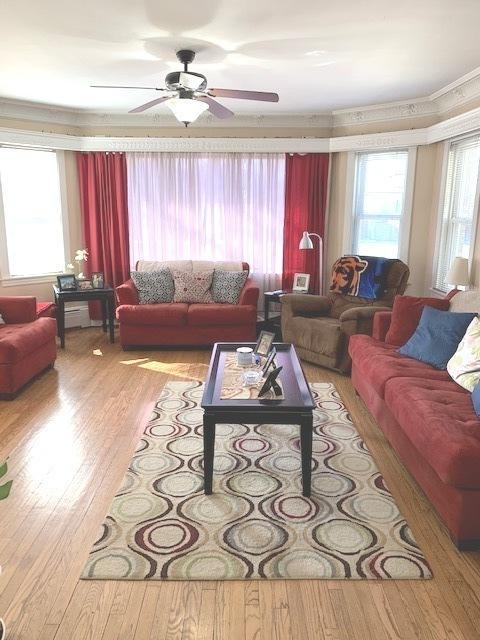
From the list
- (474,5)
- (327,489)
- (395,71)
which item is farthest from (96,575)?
(395,71)

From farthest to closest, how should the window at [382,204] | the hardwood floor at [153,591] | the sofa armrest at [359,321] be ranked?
the window at [382,204], the sofa armrest at [359,321], the hardwood floor at [153,591]

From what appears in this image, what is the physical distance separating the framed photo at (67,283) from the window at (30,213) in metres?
0.52

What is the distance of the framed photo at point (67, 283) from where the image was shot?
207 inches

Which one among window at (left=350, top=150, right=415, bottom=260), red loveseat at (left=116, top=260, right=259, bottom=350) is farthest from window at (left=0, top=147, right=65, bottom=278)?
window at (left=350, top=150, right=415, bottom=260)

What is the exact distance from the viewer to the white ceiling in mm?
2648

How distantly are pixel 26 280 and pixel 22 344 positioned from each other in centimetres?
193

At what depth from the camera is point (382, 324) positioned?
12.7 feet

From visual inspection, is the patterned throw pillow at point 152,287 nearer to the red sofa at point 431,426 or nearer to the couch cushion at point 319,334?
the couch cushion at point 319,334

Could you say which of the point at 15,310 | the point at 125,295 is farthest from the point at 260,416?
the point at 125,295

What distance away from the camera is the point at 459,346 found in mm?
3137

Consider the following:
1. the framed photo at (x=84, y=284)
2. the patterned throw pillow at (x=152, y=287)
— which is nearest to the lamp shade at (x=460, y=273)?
the patterned throw pillow at (x=152, y=287)

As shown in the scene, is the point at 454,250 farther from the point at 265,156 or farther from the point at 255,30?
the point at 255,30

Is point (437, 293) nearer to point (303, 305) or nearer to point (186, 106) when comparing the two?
point (303, 305)

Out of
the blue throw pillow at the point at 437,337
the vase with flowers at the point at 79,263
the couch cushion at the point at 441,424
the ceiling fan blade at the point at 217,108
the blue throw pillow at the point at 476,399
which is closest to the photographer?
the couch cushion at the point at 441,424
